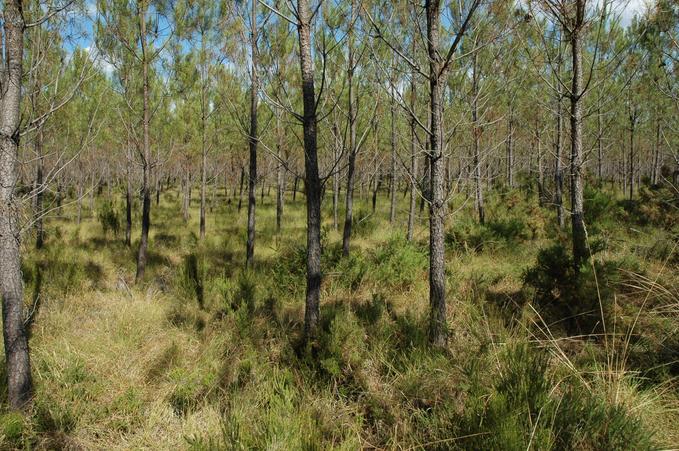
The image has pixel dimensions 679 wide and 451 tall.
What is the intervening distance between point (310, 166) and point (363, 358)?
74.1 inches

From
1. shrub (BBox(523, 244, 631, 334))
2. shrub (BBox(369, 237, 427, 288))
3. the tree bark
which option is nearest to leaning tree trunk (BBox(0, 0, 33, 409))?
the tree bark

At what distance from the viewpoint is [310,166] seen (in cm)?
338

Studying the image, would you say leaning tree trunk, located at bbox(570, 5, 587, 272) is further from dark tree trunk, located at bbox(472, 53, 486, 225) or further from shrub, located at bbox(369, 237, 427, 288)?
shrub, located at bbox(369, 237, 427, 288)

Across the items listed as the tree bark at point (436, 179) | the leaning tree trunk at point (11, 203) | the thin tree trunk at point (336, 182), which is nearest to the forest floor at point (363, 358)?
the tree bark at point (436, 179)

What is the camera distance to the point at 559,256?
14.9 feet

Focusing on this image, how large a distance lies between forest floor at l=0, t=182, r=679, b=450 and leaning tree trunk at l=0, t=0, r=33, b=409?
46 cm

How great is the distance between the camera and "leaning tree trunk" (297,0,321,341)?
10.6ft

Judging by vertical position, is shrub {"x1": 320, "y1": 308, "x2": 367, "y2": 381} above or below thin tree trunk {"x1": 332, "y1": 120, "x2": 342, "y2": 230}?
below

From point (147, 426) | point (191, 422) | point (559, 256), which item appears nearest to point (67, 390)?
point (147, 426)

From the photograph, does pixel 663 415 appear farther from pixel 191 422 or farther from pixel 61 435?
pixel 61 435

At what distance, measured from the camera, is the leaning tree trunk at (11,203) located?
8.96ft

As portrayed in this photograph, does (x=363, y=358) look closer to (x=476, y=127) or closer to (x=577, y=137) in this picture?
(x=476, y=127)

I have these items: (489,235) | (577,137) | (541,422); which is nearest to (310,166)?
(541,422)

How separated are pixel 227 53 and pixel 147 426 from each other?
3.58 metres
